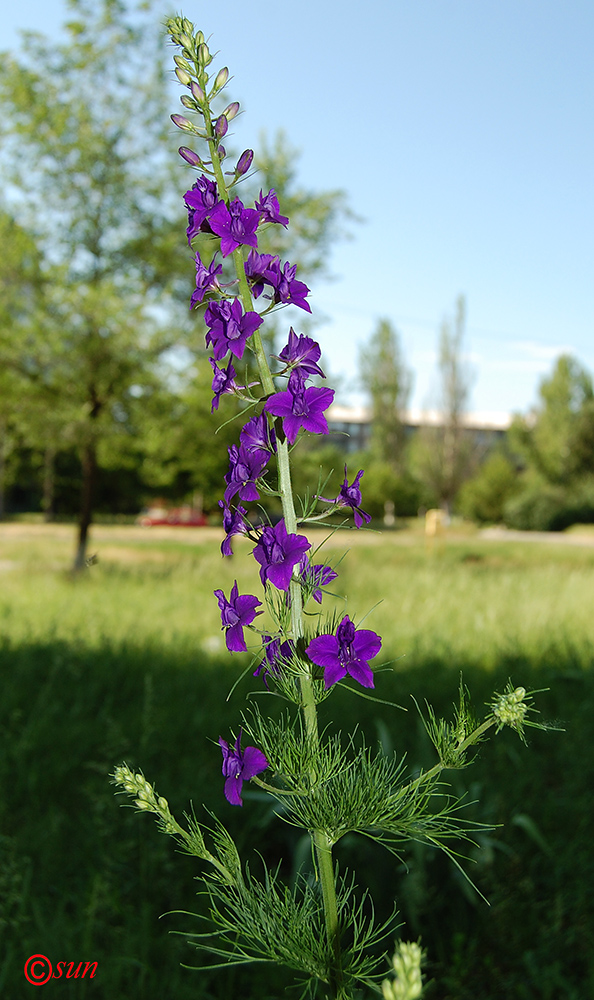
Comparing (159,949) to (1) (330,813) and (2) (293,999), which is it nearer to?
(2) (293,999)

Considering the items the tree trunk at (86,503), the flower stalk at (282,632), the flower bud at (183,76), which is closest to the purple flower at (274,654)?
the flower stalk at (282,632)

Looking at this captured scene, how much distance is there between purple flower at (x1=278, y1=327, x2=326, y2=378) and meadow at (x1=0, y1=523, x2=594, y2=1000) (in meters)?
0.27

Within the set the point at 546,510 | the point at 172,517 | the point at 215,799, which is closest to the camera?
the point at 215,799

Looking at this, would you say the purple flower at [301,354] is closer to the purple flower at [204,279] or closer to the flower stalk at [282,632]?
the flower stalk at [282,632]

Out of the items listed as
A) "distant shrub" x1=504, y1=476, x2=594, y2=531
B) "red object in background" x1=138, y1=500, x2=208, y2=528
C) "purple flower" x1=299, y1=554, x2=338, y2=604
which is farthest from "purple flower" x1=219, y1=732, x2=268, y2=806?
"distant shrub" x1=504, y1=476, x2=594, y2=531

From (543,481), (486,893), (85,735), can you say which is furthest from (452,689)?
(543,481)

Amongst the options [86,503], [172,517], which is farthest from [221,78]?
[172,517]

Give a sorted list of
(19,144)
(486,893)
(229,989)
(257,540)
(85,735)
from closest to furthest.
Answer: (257,540) < (229,989) < (486,893) < (85,735) < (19,144)

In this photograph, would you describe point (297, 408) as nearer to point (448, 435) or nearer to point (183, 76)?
point (183, 76)

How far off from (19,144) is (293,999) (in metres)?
15.5

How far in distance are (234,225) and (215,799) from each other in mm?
3672

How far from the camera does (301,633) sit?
42.7 inches

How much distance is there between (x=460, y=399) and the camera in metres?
45.1

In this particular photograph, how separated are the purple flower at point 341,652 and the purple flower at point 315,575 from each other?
3.4 inches
